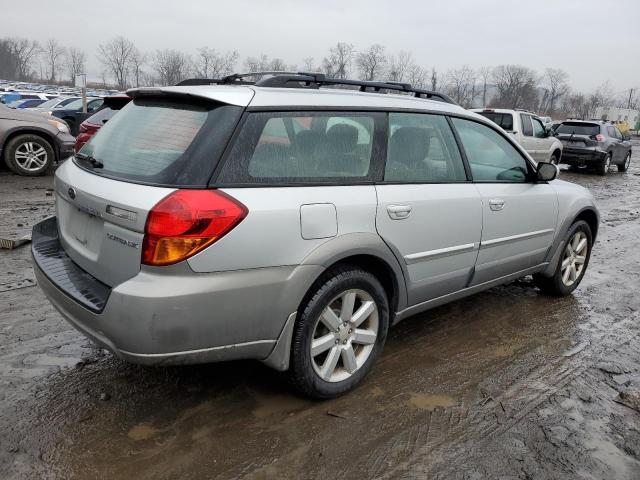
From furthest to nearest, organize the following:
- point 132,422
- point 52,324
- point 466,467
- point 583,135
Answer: point 583,135 → point 52,324 → point 132,422 → point 466,467

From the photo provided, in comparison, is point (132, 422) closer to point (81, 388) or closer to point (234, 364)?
point (81, 388)

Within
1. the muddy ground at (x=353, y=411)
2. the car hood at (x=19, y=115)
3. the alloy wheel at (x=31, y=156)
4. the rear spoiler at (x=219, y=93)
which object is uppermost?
the rear spoiler at (x=219, y=93)

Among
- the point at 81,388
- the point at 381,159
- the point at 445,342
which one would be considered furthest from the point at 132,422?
the point at 445,342

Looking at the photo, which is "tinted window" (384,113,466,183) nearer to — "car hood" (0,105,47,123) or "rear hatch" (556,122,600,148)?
"car hood" (0,105,47,123)

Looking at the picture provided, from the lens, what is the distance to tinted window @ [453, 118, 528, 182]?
12.0 ft

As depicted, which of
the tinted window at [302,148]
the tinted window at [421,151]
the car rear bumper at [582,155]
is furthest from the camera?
the car rear bumper at [582,155]

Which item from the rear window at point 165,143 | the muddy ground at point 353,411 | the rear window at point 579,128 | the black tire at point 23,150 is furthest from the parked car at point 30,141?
the rear window at point 579,128

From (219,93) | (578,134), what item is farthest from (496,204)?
(578,134)

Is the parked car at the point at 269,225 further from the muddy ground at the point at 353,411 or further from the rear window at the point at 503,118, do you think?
the rear window at the point at 503,118

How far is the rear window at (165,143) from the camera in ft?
7.95

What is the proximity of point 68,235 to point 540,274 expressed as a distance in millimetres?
3886

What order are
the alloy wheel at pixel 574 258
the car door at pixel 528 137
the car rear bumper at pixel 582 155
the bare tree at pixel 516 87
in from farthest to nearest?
the bare tree at pixel 516 87 → the car rear bumper at pixel 582 155 → the car door at pixel 528 137 → the alloy wheel at pixel 574 258

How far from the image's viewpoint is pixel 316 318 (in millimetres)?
2734

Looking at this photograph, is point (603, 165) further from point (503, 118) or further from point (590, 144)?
point (503, 118)
